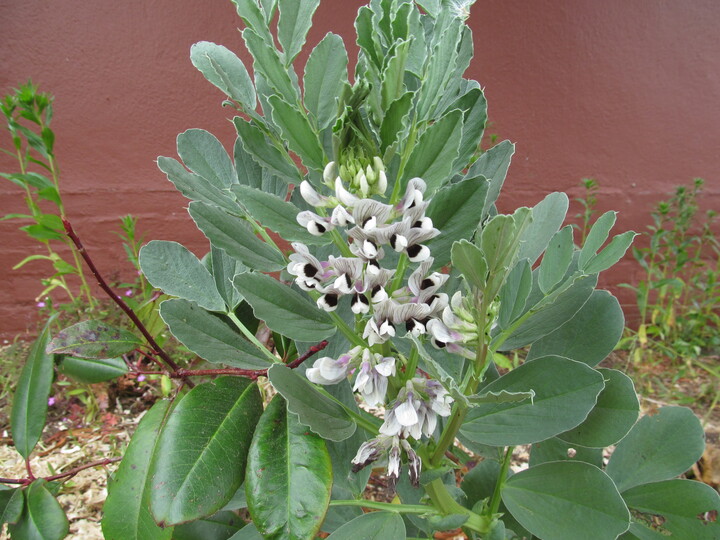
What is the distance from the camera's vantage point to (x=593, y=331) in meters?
0.59

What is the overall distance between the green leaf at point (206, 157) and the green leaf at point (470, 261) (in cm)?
33

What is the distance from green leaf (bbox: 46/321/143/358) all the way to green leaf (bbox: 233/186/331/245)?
29 cm

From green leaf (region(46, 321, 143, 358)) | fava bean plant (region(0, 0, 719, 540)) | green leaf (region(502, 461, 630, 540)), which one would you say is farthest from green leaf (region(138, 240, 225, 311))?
green leaf (region(502, 461, 630, 540))

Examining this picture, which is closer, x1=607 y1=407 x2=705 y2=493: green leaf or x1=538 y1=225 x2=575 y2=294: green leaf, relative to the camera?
x1=538 y1=225 x2=575 y2=294: green leaf

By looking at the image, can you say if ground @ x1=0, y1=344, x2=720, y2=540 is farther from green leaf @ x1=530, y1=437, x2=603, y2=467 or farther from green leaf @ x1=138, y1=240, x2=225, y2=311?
green leaf @ x1=138, y1=240, x2=225, y2=311

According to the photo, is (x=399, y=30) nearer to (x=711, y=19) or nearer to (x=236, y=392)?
(x=236, y=392)

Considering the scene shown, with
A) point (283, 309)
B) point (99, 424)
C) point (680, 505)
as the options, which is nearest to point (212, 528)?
point (283, 309)

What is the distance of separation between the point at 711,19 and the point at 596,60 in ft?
1.71

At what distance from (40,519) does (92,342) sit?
24cm

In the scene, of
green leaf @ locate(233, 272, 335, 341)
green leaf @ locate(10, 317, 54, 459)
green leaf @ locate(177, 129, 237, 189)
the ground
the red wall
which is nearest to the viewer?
green leaf @ locate(233, 272, 335, 341)

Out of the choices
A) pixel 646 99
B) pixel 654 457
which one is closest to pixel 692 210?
pixel 646 99

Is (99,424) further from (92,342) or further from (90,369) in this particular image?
(92,342)

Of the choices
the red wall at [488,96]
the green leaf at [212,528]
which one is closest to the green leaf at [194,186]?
the green leaf at [212,528]

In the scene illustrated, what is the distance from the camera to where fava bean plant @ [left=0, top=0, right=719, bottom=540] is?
453 millimetres
